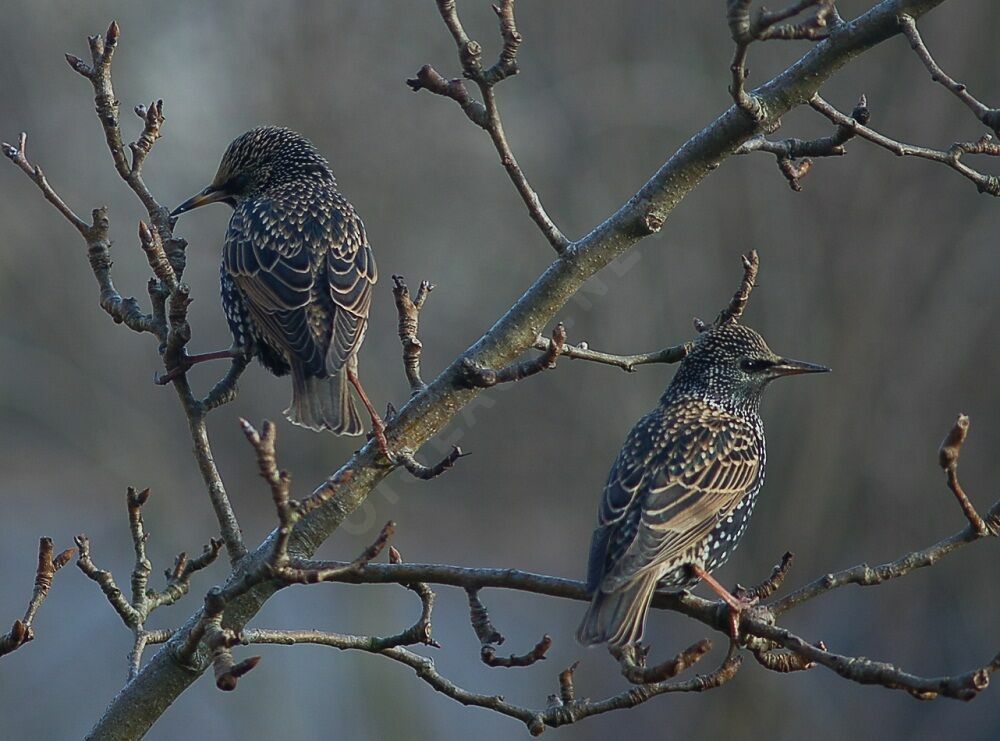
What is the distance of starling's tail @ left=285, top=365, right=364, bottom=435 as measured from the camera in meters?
4.21

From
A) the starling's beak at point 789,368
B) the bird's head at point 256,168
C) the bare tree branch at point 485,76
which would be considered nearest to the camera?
the bare tree branch at point 485,76

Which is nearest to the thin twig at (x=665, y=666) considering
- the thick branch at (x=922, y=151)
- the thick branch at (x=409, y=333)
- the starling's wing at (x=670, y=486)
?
the starling's wing at (x=670, y=486)

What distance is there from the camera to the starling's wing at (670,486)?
11.8 feet

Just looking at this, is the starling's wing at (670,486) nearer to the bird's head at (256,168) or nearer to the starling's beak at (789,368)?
the starling's beak at (789,368)

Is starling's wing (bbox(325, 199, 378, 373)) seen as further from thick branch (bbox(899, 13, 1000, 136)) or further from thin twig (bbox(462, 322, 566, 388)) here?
thick branch (bbox(899, 13, 1000, 136))

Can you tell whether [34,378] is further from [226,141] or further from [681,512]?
[681,512]

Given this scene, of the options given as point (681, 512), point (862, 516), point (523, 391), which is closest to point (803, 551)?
point (862, 516)

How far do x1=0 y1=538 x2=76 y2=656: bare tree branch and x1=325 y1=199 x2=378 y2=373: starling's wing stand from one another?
1.39 meters

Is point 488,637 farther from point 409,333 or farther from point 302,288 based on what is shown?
point 302,288

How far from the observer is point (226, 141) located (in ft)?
50.0

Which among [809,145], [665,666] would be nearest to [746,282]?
[809,145]

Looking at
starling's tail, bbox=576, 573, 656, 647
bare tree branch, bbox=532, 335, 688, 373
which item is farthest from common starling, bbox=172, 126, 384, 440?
starling's tail, bbox=576, 573, 656, 647

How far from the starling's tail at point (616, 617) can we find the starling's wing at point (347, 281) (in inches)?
Result: 55.8

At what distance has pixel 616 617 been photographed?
11.0 ft
